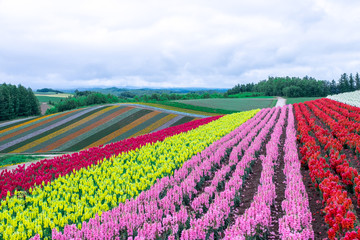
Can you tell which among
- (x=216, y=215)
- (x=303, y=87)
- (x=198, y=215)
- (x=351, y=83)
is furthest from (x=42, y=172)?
(x=351, y=83)

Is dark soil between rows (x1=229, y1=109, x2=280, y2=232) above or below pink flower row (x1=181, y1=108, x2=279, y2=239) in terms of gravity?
below

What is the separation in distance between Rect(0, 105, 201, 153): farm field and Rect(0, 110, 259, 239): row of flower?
25.3m

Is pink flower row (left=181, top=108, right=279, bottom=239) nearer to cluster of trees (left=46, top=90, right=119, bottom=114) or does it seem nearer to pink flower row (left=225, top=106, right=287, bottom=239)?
pink flower row (left=225, top=106, right=287, bottom=239)

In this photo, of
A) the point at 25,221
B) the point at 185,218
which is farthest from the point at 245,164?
the point at 25,221

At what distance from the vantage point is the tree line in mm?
118306

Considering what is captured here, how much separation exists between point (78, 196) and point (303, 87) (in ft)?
429

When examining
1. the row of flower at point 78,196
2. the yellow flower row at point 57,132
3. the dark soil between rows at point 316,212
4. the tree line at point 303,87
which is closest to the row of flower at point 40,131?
the yellow flower row at point 57,132

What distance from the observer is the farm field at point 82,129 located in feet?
125

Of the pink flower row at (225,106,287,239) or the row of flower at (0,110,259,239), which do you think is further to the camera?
the row of flower at (0,110,259,239)

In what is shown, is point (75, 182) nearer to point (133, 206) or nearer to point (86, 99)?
point (133, 206)

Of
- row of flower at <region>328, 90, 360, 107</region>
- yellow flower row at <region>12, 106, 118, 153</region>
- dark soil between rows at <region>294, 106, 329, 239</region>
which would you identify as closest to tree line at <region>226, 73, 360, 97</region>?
row of flower at <region>328, 90, 360, 107</region>

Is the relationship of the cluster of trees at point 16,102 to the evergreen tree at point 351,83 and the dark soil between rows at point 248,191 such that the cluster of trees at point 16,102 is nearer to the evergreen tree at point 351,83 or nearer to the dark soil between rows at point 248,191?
the dark soil between rows at point 248,191

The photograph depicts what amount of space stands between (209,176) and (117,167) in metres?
4.27

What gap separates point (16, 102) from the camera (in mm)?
84000
